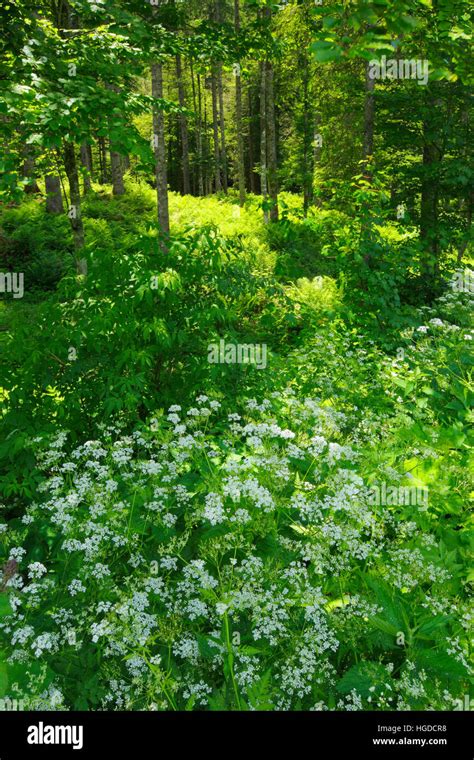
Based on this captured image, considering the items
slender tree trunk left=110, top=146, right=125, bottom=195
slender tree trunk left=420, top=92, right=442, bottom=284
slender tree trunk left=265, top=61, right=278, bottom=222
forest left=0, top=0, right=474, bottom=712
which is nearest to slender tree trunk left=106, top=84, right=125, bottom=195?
slender tree trunk left=110, top=146, right=125, bottom=195

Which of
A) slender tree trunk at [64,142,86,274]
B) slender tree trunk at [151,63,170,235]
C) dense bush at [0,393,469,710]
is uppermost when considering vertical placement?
slender tree trunk at [151,63,170,235]

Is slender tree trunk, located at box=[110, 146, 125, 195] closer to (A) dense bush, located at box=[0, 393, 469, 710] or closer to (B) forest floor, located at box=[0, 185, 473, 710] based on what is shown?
(B) forest floor, located at box=[0, 185, 473, 710]

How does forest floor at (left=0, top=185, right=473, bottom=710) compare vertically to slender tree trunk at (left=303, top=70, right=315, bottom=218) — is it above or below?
below

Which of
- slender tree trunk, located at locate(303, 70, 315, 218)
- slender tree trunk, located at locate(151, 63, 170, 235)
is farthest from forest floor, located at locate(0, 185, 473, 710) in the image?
slender tree trunk, located at locate(303, 70, 315, 218)

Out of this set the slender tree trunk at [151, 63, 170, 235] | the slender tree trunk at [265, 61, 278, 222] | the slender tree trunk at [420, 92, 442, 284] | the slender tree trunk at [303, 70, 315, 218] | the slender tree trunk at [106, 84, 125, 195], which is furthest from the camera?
the slender tree trunk at [106, 84, 125, 195]

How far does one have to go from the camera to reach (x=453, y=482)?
416 centimetres

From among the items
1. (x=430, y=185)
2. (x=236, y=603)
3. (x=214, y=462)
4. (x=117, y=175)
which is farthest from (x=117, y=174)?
(x=236, y=603)

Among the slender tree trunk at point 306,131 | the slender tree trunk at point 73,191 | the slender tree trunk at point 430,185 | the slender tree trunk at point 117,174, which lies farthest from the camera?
the slender tree trunk at point 117,174

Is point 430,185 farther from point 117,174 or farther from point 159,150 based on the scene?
point 117,174

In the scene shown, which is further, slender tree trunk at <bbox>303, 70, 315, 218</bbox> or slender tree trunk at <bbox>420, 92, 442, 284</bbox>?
slender tree trunk at <bbox>303, 70, 315, 218</bbox>

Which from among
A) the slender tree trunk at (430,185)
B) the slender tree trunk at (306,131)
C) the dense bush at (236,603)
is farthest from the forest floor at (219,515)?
the slender tree trunk at (306,131)

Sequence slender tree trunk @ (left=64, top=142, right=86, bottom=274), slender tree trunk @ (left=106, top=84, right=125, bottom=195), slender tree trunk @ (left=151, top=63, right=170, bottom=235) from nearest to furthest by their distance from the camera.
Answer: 1. slender tree trunk @ (left=64, top=142, right=86, bottom=274)
2. slender tree trunk @ (left=151, top=63, right=170, bottom=235)
3. slender tree trunk @ (left=106, top=84, right=125, bottom=195)

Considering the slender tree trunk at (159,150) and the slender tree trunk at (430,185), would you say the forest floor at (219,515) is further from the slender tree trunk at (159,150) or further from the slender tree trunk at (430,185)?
the slender tree trunk at (159,150)

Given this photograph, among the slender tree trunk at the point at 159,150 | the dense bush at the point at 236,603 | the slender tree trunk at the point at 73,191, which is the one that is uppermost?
the slender tree trunk at the point at 159,150
